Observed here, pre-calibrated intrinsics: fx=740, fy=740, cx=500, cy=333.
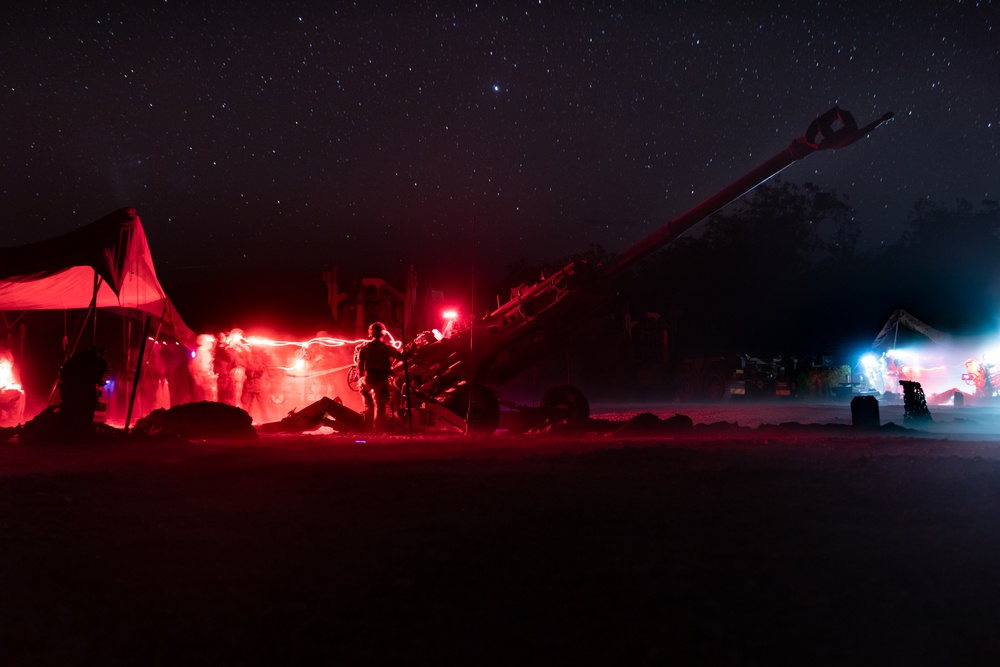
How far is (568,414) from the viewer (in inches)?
591

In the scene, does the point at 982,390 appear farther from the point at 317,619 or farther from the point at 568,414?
the point at 317,619

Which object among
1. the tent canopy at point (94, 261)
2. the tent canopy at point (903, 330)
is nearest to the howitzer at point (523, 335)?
the tent canopy at point (94, 261)

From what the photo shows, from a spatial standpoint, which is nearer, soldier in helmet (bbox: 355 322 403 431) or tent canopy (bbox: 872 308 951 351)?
soldier in helmet (bbox: 355 322 403 431)

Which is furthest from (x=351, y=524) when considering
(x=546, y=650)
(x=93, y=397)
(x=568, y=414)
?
(x=568, y=414)

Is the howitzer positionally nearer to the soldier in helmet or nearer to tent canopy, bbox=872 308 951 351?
the soldier in helmet

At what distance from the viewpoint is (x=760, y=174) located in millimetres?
12852

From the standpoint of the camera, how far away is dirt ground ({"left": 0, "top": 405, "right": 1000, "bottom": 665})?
2750 millimetres

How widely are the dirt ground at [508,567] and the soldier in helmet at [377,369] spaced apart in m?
7.46

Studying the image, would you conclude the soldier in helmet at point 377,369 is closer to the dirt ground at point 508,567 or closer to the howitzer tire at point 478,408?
the howitzer tire at point 478,408

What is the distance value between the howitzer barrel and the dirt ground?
6663 mm

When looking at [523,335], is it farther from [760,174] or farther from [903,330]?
[903,330]

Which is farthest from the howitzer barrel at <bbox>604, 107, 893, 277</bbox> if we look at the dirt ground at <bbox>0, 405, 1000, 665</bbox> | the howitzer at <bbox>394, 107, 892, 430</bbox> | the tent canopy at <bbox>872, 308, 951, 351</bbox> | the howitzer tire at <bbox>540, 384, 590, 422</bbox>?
the tent canopy at <bbox>872, 308, 951, 351</bbox>

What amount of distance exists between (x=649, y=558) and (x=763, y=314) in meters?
50.0

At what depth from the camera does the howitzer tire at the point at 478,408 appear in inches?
572
